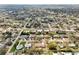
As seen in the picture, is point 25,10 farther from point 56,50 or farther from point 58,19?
point 56,50
